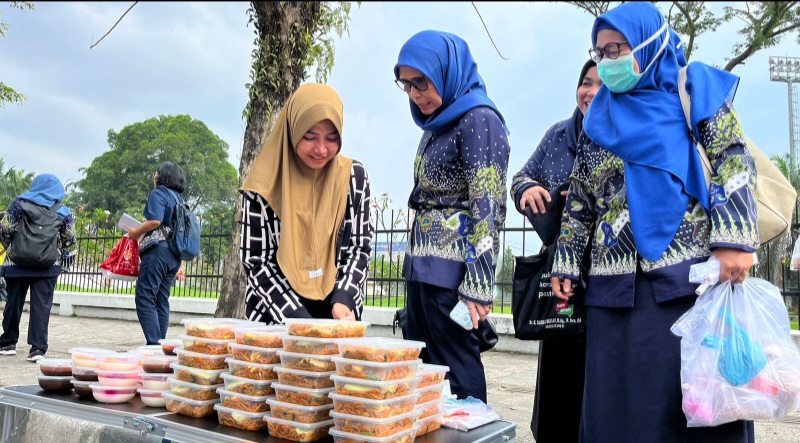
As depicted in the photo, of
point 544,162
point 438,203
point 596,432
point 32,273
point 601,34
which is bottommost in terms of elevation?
point 596,432

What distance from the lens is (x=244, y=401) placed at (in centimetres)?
196

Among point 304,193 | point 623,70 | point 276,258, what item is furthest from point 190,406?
point 623,70

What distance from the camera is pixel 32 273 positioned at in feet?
19.4

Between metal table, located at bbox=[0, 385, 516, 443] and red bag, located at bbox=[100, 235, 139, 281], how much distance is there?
3.87 metres

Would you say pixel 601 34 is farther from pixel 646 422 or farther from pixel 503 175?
pixel 646 422

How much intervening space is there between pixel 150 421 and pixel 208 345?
29 centimetres

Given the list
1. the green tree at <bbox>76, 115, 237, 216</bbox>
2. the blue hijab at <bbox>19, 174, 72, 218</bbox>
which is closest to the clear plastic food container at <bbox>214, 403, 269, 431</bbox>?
the blue hijab at <bbox>19, 174, 72, 218</bbox>

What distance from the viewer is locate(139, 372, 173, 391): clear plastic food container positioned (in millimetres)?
2283

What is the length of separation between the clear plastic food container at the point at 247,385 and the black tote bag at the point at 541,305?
106cm

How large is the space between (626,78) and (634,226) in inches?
19.8

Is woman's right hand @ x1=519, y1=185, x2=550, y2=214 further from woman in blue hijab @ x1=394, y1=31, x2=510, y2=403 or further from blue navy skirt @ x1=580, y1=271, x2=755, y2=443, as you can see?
blue navy skirt @ x1=580, y1=271, x2=755, y2=443

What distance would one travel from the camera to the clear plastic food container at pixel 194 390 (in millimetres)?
2094

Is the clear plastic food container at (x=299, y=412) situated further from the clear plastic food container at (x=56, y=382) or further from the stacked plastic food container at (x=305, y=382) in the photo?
the clear plastic food container at (x=56, y=382)

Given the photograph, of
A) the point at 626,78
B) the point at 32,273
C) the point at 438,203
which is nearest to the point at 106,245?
the point at 32,273
